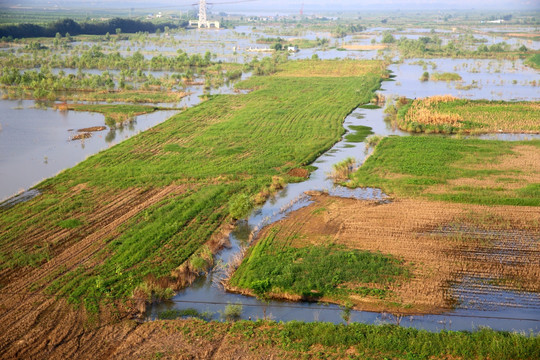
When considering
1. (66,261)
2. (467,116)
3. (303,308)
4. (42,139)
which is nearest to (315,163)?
(303,308)

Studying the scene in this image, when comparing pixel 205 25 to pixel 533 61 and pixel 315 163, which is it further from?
pixel 315 163

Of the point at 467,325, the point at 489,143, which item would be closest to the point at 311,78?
the point at 489,143

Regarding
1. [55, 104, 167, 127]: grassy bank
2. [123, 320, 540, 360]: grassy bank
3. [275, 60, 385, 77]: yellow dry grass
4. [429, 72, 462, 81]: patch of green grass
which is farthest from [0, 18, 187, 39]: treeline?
[123, 320, 540, 360]: grassy bank

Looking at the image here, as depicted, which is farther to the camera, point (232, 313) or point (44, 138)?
point (44, 138)

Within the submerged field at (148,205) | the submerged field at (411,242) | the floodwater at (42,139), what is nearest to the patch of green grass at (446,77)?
the submerged field at (148,205)

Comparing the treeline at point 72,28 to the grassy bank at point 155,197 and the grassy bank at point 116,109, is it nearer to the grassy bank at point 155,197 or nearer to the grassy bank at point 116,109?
the grassy bank at point 116,109

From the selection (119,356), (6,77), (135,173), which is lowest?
(119,356)

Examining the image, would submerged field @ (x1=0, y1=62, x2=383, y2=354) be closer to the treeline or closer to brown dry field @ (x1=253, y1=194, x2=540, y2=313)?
brown dry field @ (x1=253, y1=194, x2=540, y2=313)

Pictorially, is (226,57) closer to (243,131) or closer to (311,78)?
(311,78)
